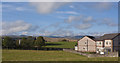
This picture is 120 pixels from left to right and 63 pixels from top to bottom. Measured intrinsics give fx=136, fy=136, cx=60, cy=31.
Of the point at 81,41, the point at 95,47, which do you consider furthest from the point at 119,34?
the point at 81,41

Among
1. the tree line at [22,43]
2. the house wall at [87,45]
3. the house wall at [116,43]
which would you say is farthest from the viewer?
the tree line at [22,43]

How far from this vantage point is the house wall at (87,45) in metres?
46.0

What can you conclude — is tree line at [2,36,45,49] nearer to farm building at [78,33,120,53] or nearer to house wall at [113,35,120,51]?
farm building at [78,33,120,53]

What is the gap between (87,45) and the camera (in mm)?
47406

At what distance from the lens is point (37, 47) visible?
5675cm

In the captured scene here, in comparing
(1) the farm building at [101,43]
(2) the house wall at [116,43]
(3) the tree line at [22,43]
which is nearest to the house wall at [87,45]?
(1) the farm building at [101,43]

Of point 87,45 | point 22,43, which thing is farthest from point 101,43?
point 22,43

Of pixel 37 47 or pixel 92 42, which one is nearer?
pixel 92 42

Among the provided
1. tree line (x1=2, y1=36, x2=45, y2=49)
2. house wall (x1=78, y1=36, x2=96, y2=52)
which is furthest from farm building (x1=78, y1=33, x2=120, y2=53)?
tree line (x1=2, y1=36, x2=45, y2=49)

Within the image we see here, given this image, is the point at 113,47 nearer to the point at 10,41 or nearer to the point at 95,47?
the point at 95,47

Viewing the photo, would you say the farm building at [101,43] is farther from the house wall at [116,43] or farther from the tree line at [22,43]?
the tree line at [22,43]

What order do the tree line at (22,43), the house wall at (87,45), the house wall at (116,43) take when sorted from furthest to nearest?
the tree line at (22,43) → the house wall at (87,45) → the house wall at (116,43)

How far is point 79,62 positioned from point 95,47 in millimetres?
→ 23126

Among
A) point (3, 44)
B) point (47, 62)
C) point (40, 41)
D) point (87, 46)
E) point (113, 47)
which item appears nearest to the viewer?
point (47, 62)
